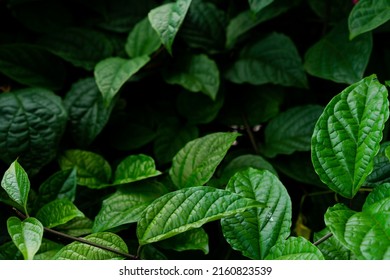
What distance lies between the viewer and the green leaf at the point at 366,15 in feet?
→ 2.89

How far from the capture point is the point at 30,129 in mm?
948

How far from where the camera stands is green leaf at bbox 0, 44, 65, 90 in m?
1.03

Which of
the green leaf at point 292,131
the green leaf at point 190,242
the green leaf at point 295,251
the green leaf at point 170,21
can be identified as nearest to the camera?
the green leaf at point 295,251

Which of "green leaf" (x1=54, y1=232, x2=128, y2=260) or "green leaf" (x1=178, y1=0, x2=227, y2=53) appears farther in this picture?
"green leaf" (x1=178, y1=0, x2=227, y2=53)

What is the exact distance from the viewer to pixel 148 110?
Result: 1128 millimetres

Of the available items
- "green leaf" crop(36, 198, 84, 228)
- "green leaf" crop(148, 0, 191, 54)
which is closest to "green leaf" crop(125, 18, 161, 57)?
"green leaf" crop(148, 0, 191, 54)

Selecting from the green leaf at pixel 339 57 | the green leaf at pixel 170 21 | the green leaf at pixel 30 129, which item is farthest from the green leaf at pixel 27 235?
the green leaf at pixel 339 57

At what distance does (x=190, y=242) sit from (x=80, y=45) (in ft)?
1.68

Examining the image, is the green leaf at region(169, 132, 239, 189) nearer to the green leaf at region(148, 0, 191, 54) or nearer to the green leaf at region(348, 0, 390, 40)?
the green leaf at region(148, 0, 191, 54)

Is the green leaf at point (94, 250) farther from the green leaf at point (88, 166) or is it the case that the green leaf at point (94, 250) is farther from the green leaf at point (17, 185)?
the green leaf at point (88, 166)

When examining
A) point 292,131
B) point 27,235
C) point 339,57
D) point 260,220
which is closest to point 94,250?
point 27,235

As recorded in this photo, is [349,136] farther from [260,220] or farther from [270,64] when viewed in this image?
[270,64]

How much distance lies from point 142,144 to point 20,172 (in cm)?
36

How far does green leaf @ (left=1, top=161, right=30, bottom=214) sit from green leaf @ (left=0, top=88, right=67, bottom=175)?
196 mm
